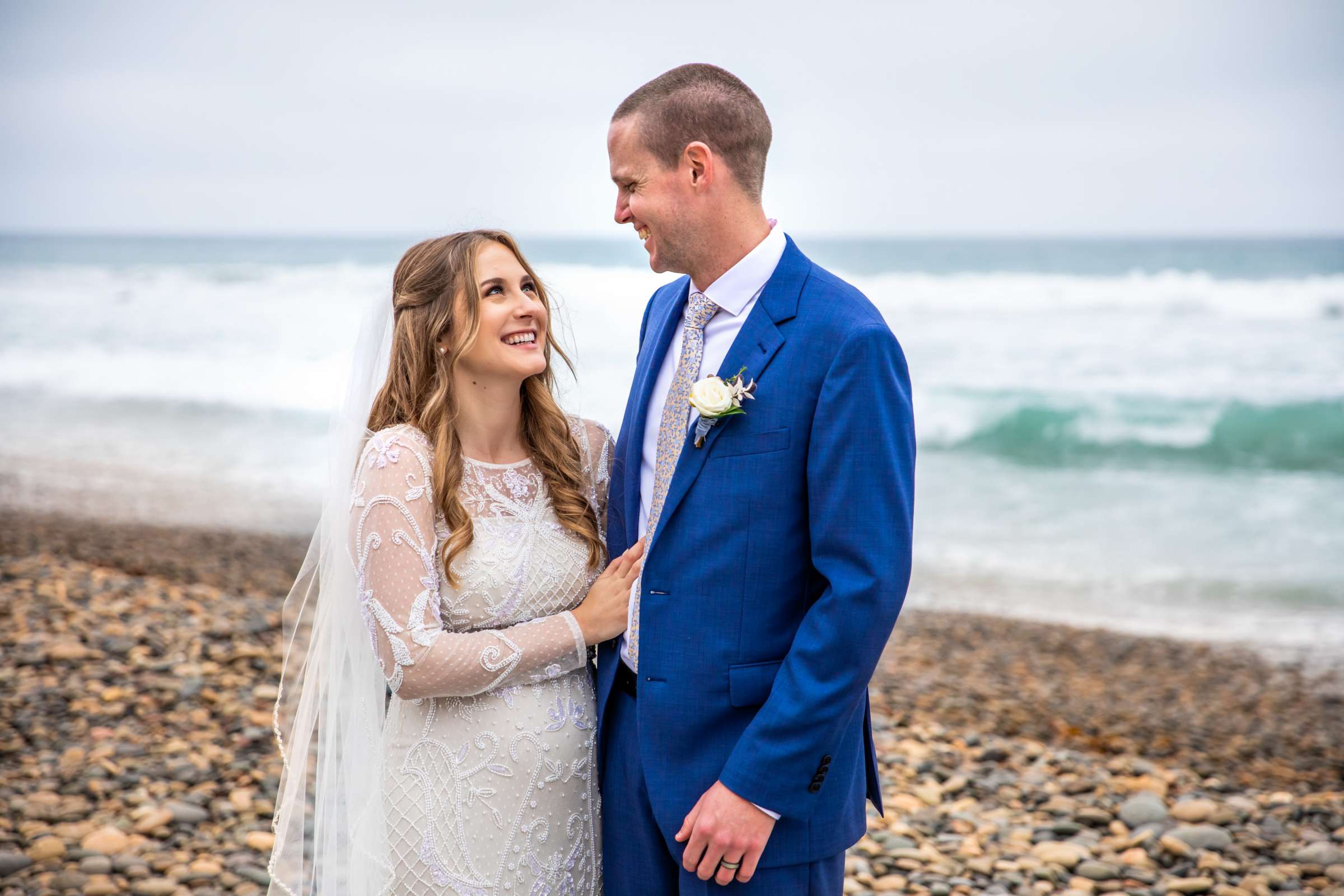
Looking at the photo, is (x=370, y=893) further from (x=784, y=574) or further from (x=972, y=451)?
(x=972, y=451)

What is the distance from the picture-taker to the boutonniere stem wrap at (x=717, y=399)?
6.91 ft

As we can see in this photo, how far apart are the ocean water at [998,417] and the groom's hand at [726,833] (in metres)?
1.30

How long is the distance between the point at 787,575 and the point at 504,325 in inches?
35.0

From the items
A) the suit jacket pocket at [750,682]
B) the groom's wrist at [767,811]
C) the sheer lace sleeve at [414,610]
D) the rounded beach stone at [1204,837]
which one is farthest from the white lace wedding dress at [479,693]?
the rounded beach stone at [1204,837]

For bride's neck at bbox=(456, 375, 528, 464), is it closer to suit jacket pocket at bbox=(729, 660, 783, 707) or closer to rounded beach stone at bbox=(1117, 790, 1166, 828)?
suit jacket pocket at bbox=(729, 660, 783, 707)

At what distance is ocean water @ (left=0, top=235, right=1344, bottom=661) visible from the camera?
9203 mm

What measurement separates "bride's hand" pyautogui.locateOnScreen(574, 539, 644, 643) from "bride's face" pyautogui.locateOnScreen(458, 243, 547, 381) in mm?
501

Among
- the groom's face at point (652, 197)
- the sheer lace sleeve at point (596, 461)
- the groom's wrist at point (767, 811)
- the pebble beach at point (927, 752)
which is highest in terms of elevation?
the groom's face at point (652, 197)

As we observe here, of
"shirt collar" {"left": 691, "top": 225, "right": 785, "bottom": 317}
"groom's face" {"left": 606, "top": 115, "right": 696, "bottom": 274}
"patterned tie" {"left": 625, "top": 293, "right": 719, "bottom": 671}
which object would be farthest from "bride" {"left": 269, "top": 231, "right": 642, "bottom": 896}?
"shirt collar" {"left": 691, "top": 225, "right": 785, "bottom": 317}

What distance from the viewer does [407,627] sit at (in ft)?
7.73

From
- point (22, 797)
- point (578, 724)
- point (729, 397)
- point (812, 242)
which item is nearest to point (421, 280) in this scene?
point (729, 397)

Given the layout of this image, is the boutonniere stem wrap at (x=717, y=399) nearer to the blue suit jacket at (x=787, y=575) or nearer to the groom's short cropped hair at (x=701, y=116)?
the blue suit jacket at (x=787, y=575)

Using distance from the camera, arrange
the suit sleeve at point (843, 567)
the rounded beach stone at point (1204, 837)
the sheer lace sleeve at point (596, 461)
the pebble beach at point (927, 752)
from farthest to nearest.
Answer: the rounded beach stone at point (1204, 837), the pebble beach at point (927, 752), the sheer lace sleeve at point (596, 461), the suit sleeve at point (843, 567)

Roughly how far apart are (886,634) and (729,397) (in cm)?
52
